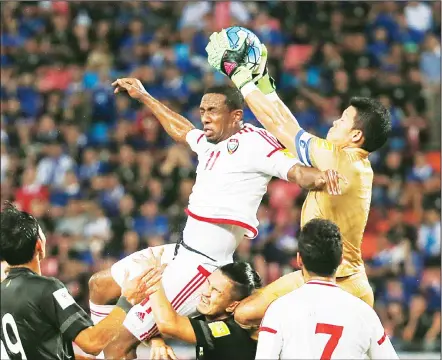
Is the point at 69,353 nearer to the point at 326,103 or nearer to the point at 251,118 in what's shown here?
the point at 251,118

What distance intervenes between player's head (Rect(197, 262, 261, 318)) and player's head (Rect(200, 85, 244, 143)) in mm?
965

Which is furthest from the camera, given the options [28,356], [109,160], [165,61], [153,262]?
[165,61]

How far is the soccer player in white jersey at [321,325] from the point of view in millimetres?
5250

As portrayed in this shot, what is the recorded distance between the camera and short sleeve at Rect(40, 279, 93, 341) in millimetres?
5637

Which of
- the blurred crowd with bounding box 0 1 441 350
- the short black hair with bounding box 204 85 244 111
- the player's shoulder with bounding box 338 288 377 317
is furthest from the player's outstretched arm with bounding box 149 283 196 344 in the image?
the blurred crowd with bounding box 0 1 441 350

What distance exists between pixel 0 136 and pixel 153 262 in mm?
9148

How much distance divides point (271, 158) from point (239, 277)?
828 mm

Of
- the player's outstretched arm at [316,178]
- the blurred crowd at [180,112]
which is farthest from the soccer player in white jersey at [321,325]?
the blurred crowd at [180,112]

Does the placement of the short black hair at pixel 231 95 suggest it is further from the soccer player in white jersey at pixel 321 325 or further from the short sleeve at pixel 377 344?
the short sleeve at pixel 377 344

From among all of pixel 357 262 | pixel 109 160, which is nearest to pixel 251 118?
pixel 109 160

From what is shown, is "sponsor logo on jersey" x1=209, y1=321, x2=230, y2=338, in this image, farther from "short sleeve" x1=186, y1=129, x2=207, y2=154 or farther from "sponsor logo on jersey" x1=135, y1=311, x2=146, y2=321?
"short sleeve" x1=186, y1=129, x2=207, y2=154

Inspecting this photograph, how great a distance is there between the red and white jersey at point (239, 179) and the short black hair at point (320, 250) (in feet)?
2.94

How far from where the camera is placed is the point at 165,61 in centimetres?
1578

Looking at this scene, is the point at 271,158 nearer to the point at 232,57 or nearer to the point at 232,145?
the point at 232,145
